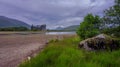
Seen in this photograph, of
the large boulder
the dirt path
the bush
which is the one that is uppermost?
the bush

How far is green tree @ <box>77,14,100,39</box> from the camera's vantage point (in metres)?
22.1

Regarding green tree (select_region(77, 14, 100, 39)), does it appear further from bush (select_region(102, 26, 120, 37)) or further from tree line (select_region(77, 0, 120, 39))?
bush (select_region(102, 26, 120, 37))

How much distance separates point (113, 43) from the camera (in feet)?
50.0

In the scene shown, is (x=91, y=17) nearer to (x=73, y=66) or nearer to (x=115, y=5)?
(x=115, y=5)

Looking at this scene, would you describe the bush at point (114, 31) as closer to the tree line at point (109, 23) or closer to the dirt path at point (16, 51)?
the tree line at point (109, 23)

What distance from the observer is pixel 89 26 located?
22.8 meters

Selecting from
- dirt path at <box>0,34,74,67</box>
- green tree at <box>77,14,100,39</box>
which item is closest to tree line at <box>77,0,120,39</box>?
green tree at <box>77,14,100,39</box>

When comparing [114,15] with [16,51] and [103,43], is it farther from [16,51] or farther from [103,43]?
[16,51]

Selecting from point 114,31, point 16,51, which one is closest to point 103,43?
point 114,31

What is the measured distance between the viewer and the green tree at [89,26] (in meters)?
22.1

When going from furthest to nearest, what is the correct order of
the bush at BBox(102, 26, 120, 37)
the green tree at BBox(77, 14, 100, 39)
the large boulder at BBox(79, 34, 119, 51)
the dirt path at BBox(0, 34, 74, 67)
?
the green tree at BBox(77, 14, 100, 39) < the bush at BBox(102, 26, 120, 37) < the large boulder at BBox(79, 34, 119, 51) < the dirt path at BBox(0, 34, 74, 67)

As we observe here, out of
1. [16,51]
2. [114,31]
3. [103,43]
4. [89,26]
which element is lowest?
[16,51]

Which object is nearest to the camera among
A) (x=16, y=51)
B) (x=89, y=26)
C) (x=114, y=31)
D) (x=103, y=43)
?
(x=103, y=43)

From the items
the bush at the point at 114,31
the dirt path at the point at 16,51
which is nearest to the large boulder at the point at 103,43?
the bush at the point at 114,31
